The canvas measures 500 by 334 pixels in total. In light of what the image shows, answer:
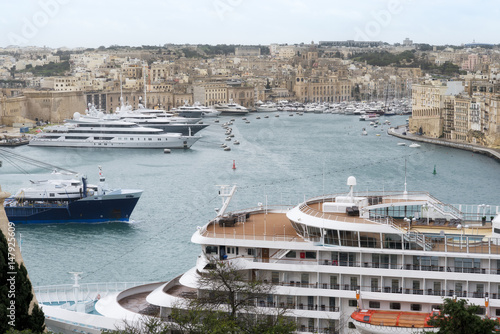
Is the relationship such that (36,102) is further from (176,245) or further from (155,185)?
(176,245)

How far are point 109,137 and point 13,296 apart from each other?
29.8 m

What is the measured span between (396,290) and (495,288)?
0.86 meters

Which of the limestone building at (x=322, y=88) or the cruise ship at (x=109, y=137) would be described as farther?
the limestone building at (x=322, y=88)

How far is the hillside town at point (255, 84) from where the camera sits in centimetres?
4000

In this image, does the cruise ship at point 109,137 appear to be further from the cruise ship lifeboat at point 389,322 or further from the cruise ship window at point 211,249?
the cruise ship lifeboat at point 389,322

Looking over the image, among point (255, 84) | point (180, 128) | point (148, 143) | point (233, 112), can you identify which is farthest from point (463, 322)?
point (255, 84)

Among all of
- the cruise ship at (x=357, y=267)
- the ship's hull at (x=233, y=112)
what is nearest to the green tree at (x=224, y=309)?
the cruise ship at (x=357, y=267)

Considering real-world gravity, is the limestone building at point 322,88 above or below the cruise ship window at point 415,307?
below

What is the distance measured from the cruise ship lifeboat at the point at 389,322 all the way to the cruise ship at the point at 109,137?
2816cm

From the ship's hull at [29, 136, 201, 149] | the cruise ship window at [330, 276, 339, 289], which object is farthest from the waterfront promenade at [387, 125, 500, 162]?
the cruise ship window at [330, 276, 339, 289]

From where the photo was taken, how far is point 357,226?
7.76 meters

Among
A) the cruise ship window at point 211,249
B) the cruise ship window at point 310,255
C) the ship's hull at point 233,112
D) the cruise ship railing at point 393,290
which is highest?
the cruise ship window at point 211,249

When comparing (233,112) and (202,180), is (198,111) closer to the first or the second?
(233,112)

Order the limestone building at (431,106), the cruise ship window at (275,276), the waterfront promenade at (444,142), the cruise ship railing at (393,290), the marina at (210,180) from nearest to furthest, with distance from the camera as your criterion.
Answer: the cruise ship railing at (393,290)
the cruise ship window at (275,276)
the marina at (210,180)
the waterfront promenade at (444,142)
the limestone building at (431,106)
